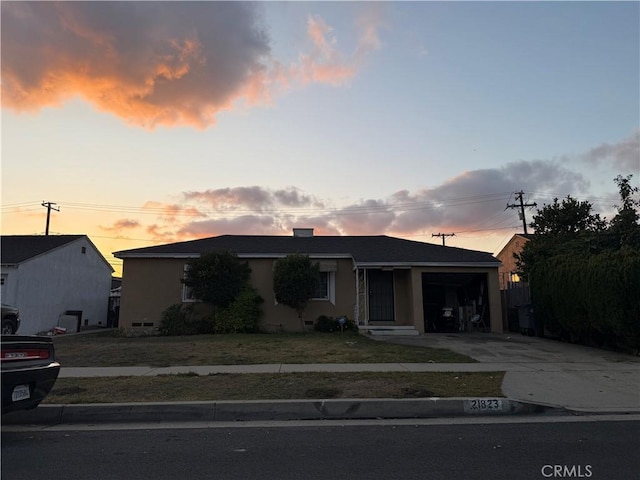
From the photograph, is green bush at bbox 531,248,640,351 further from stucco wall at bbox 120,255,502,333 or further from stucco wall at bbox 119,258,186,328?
stucco wall at bbox 119,258,186,328

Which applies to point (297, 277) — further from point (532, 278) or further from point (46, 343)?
point (46, 343)

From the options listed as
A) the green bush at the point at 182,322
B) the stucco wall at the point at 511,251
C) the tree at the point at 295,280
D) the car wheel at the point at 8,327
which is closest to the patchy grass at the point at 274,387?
the car wheel at the point at 8,327

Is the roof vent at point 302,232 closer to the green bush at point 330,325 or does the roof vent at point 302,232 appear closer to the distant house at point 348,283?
the distant house at point 348,283

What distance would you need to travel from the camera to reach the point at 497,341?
14766 mm

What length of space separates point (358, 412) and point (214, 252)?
12.1 meters

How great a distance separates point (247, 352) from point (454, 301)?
12328 mm

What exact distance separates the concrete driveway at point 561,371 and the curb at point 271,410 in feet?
2.25

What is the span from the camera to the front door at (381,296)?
62.3 feet

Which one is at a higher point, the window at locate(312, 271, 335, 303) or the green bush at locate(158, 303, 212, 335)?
the window at locate(312, 271, 335, 303)

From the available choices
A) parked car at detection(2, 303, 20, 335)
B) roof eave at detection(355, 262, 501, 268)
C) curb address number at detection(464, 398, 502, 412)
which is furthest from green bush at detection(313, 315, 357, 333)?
curb address number at detection(464, 398, 502, 412)

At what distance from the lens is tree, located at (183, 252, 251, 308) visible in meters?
17.1

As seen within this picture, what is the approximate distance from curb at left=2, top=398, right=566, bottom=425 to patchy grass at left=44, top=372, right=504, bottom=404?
11.4 inches

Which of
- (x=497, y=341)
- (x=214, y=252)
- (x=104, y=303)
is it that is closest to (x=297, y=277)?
(x=214, y=252)

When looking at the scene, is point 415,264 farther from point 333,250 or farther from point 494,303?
point 333,250
